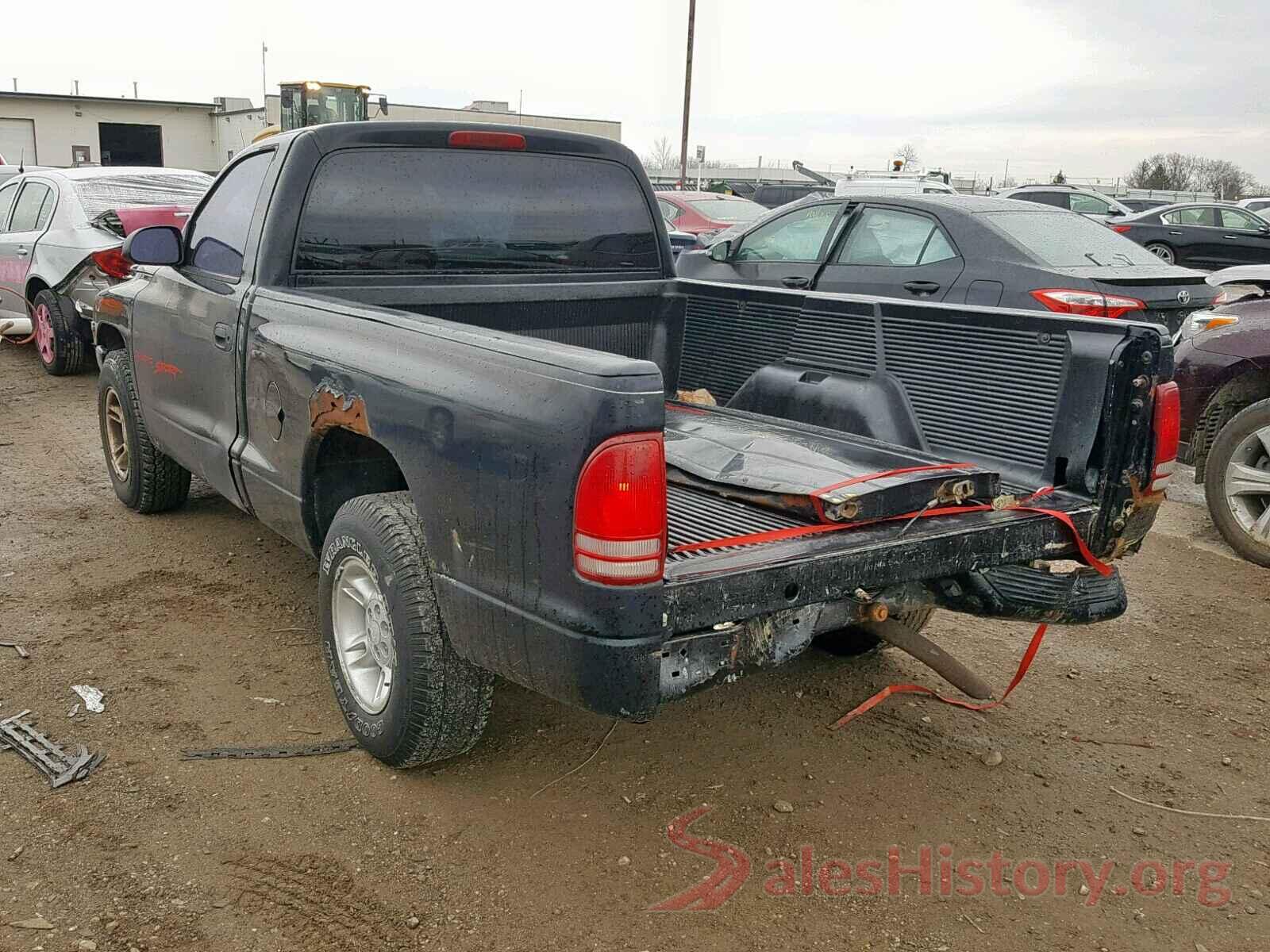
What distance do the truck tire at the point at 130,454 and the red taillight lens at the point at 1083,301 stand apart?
203 inches

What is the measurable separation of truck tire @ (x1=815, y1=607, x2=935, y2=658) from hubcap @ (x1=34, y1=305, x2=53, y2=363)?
25.3 feet

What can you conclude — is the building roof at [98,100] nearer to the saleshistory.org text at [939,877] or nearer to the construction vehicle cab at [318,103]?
the construction vehicle cab at [318,103]

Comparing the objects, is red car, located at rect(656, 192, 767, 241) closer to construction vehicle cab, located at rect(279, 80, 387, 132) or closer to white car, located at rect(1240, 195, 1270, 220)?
construction vehicle cab, located at rect(279, 80, 387, 132)

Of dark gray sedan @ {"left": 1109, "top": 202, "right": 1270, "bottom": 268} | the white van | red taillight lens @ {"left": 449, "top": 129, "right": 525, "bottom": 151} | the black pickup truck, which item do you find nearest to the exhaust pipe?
the black pickup truck

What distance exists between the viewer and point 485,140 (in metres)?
4.24

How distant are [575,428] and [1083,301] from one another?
547 cm

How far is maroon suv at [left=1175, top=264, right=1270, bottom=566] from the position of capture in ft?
18.2

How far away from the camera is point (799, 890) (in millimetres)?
2906

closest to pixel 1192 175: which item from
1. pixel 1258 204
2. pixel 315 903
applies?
pixel 1258 204

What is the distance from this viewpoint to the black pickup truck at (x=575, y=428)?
8.46 ft

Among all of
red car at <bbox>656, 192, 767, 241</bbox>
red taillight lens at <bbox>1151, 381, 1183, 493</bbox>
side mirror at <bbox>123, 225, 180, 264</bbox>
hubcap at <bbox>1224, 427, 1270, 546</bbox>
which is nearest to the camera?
red taillight lens at <bbox>1151, 381, 1183, 493</bbox>

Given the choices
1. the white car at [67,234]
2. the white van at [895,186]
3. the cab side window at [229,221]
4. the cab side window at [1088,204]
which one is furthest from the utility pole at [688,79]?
the cab side window at [229,221]

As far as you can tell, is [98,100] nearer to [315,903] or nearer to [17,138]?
[17,138]

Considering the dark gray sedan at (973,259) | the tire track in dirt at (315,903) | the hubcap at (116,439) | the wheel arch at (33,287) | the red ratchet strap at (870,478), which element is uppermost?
the dark gray sedan at (973,259)
